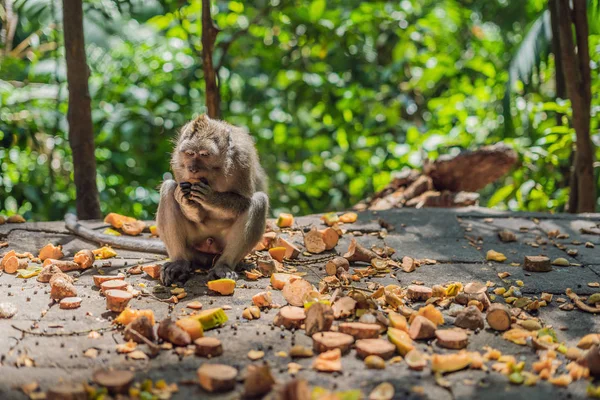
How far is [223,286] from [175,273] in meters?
0.52

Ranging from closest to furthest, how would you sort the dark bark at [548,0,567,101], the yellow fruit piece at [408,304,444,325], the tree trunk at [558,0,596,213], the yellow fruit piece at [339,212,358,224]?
1. the yellow fruit piece at [408,304,444,325]
2. the yellow fruit piece at [339,212,358,224]
3. the tree trunk at [558,0,596,213]
4. the dark bark at [548,0,567,101]

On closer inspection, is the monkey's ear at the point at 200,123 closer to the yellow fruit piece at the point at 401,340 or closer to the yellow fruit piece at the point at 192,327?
the yellow fruit piece at the point at 192,327

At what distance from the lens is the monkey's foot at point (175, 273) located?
4.28m

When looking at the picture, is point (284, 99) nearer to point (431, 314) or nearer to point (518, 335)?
point (431, 314)

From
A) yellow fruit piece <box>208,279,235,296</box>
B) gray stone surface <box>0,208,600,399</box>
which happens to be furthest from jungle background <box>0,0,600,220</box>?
yellow fruit piece <box>208,279,235,296</box>

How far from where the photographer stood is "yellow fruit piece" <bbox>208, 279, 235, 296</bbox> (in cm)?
402

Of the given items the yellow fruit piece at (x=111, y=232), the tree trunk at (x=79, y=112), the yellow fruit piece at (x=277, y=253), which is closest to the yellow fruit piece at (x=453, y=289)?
the yellow fruit piece at (x=277, y=253)

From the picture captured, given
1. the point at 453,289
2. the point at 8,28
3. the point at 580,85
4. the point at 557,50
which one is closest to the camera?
the point at 453,289

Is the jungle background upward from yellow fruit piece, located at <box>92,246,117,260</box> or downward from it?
upward

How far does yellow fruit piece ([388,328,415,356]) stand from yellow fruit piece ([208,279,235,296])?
4.00 ft

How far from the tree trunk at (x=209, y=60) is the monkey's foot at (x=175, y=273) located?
2235mm

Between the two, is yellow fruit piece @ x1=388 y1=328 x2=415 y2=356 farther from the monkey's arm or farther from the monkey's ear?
the monkey's ear

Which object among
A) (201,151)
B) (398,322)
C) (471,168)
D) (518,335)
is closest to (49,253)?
(201,151)

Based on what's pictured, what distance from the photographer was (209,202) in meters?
4.37
